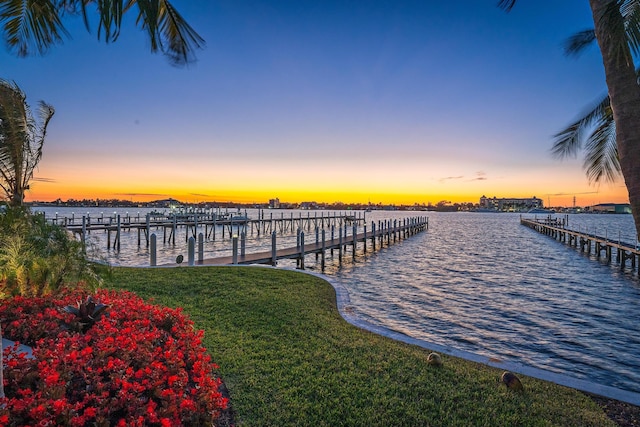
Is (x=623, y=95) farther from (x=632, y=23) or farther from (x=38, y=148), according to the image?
(x=38, y=148)

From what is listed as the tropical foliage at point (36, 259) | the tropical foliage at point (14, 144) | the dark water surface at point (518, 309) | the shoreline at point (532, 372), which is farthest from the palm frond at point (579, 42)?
the tropical foliage at point (14, 144)

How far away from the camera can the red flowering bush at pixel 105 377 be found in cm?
282

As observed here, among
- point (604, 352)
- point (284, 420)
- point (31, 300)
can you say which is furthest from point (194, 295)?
point (604, 352)

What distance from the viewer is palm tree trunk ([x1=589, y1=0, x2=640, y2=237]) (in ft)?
11.6

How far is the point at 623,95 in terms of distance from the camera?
3.68 metres

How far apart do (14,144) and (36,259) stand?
236 inches

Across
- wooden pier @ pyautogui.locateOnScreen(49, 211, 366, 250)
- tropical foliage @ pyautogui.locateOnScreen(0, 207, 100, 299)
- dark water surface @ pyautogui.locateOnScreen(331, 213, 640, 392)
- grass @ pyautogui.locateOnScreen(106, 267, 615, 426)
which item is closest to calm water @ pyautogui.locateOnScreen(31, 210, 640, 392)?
dark water surface @ pyautogui.locateOnScreen(331, 213, 640, 392)

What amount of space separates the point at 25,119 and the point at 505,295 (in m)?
17.7

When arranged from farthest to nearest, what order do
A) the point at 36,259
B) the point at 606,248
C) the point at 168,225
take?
the point at 168,225, the point at 606,248, the point at 36,259

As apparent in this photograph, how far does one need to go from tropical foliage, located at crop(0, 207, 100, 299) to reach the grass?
7.52 ft

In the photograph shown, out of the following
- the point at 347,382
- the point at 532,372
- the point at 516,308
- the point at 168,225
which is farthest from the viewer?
the point at 168,225

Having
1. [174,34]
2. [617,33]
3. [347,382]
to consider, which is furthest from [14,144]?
[617,33]

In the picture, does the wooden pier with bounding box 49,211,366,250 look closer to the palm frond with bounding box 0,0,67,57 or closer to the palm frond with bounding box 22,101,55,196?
the palm frond with bounding box 22,101,55,196

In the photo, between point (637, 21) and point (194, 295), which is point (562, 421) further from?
point (194, 295)
